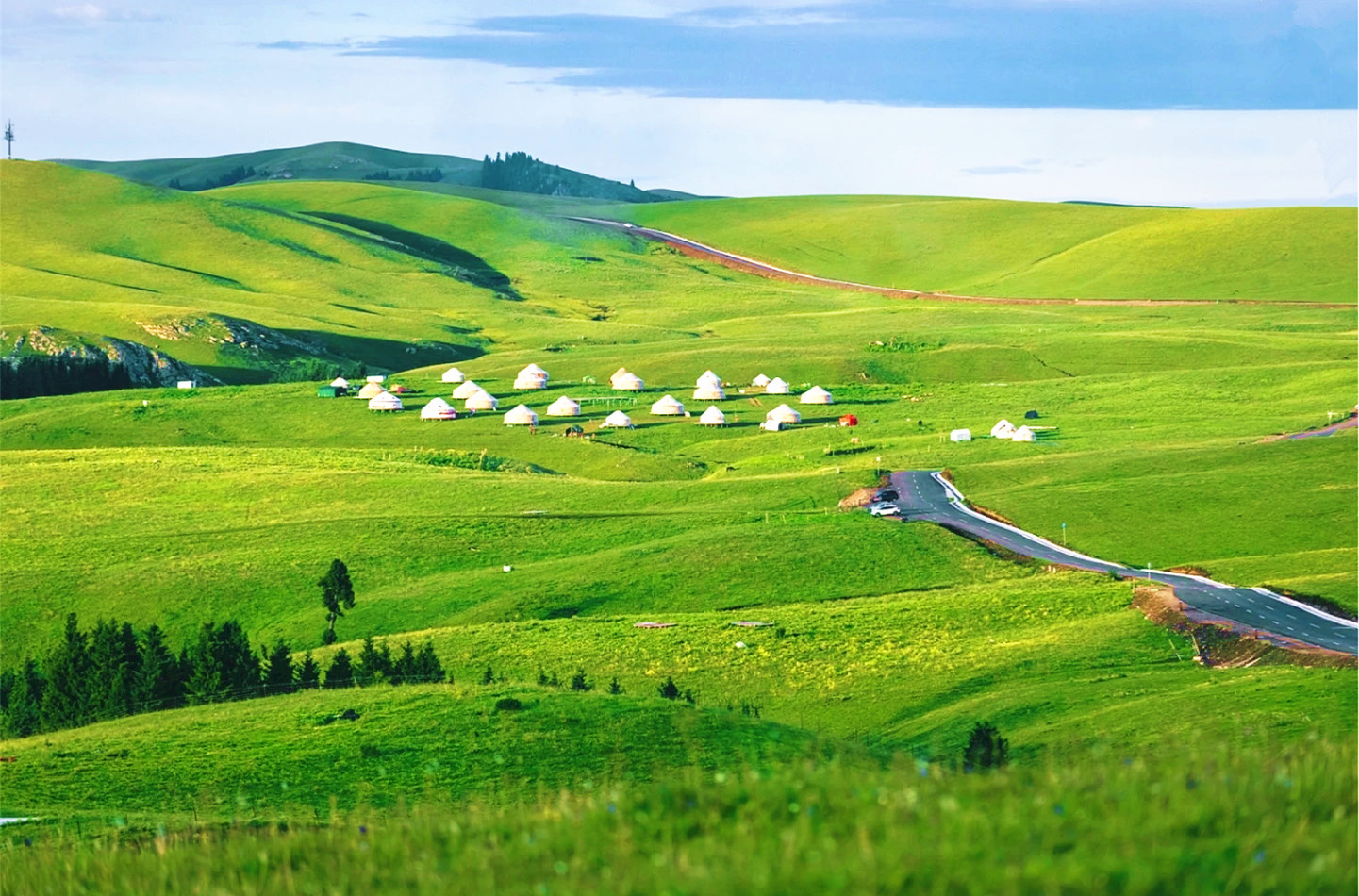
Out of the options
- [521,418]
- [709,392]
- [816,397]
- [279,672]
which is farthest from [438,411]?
[279,672]

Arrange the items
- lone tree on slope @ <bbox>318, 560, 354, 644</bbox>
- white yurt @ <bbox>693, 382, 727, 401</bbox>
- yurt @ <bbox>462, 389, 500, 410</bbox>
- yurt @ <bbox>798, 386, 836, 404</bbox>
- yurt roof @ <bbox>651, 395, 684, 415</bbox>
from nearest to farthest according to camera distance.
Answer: lone tree on slope @ <bbox>318, 560, 354, 644</bbox> < yurt roof @ <bbox>651, 395, 684, 415</bbox> < yurt @ <bbox>462, 389, 500, 410</bbox> < yurt @ <bbox>798, 386, 836, 404</bbox> < white yurt @ <bbox>693, 382, 727, 401</bbox>

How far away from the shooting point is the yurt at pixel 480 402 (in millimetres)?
122938

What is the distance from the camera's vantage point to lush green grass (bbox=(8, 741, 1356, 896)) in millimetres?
9281

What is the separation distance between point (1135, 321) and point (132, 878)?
176 m

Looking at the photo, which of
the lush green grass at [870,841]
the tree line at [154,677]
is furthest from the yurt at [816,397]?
the lush green grass at [870,841]

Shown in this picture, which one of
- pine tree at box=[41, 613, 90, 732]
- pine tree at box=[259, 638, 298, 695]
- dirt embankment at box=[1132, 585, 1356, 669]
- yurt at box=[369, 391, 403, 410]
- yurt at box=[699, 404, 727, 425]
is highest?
dirt embankment at box=[1132, 585, 1356, 669]

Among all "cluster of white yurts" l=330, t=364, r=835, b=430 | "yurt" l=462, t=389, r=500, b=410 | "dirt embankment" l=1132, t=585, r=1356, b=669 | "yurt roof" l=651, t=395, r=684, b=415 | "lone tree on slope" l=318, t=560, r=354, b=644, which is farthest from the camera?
"yurt" l=462, t=389, r=500, b=410

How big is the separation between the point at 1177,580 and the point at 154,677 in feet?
119

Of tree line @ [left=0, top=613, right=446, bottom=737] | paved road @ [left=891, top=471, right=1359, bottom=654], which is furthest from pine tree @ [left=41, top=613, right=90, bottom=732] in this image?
paved road @ [left=891, top=471, right=1359, bottom=654]

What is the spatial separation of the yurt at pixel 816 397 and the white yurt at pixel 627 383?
15689 mm

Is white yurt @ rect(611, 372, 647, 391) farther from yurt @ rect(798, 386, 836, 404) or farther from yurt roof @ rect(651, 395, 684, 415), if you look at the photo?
yurt @ rect(798, 386, 836, 404)

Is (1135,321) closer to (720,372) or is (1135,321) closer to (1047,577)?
(720,372)

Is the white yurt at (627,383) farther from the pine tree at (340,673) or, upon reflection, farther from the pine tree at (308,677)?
the pine tree at (308,677)

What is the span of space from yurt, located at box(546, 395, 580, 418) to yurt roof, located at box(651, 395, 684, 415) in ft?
19.4
